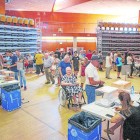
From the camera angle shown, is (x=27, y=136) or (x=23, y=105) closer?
(x=27, y=136)

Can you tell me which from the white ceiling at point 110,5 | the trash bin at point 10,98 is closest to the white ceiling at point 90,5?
the white ceiling at point 110,5

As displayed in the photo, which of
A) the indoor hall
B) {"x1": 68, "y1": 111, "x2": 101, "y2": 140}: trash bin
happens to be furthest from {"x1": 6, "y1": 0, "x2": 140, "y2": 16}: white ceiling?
{"x1": 68, "y1": 111, "x2": 101, "y2": 140}: trash bin

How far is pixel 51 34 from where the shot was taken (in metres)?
15.6

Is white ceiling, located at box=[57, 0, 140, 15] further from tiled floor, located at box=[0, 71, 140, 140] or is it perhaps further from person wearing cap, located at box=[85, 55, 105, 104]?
person wearing cap, located at box=[85, 55, 105, 104]

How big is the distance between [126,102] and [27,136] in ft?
7.24

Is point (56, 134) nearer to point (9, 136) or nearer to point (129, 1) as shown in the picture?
point (9, 136)

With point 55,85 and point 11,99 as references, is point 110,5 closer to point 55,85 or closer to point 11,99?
point 55,85

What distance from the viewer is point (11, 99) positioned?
15.1ft

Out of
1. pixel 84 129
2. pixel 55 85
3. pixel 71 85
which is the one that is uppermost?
pixel 71 85

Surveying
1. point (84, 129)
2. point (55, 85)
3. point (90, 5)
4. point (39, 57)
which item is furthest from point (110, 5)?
point (84, 129)

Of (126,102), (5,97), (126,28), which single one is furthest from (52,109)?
(126,28)

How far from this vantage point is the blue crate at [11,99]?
15.0ft

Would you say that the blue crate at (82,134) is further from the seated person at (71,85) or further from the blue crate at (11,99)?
the blue crate at (11,99)

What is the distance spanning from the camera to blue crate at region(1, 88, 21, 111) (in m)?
4.57
